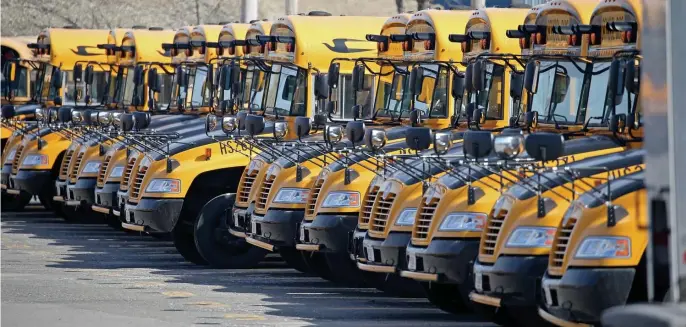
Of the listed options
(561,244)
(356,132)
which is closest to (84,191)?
(356,132)

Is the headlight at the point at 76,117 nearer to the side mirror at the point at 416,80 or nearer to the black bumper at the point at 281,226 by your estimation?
the black bumper at the point at 281,226

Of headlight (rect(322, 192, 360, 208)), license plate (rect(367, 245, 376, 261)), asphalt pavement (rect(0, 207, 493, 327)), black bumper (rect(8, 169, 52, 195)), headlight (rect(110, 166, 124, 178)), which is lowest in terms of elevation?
asphalt pavement (rect(0, 207, 493, 327))

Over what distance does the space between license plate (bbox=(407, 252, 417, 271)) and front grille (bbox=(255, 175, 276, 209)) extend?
3533 mm

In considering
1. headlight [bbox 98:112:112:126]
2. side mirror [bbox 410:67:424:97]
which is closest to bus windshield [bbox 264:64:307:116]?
side mirror [bbox 410:67:424:97]

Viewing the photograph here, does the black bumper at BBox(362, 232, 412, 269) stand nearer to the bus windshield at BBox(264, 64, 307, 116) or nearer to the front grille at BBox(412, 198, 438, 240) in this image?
the front grille at BBox(412, 198, 438, 240)

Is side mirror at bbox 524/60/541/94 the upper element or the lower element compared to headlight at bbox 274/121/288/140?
upper

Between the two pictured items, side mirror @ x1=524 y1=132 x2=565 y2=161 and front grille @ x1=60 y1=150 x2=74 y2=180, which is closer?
side mirror @ x1=524 y1=132 x2=565 y2=161

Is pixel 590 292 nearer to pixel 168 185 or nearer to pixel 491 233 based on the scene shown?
pixel 491 233

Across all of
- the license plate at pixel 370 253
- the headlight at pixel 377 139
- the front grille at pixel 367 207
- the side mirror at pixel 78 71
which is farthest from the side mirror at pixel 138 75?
the license plate at pixel 370 253

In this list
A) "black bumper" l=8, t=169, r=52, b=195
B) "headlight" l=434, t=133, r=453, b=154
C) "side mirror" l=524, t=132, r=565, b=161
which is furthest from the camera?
"black bumper" l=8, t=169, r=52, b=195

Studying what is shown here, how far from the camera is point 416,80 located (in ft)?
53.3

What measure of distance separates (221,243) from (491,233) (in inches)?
264

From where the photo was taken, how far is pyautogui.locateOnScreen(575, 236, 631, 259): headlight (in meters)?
9.89

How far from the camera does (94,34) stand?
28109 millimetres
